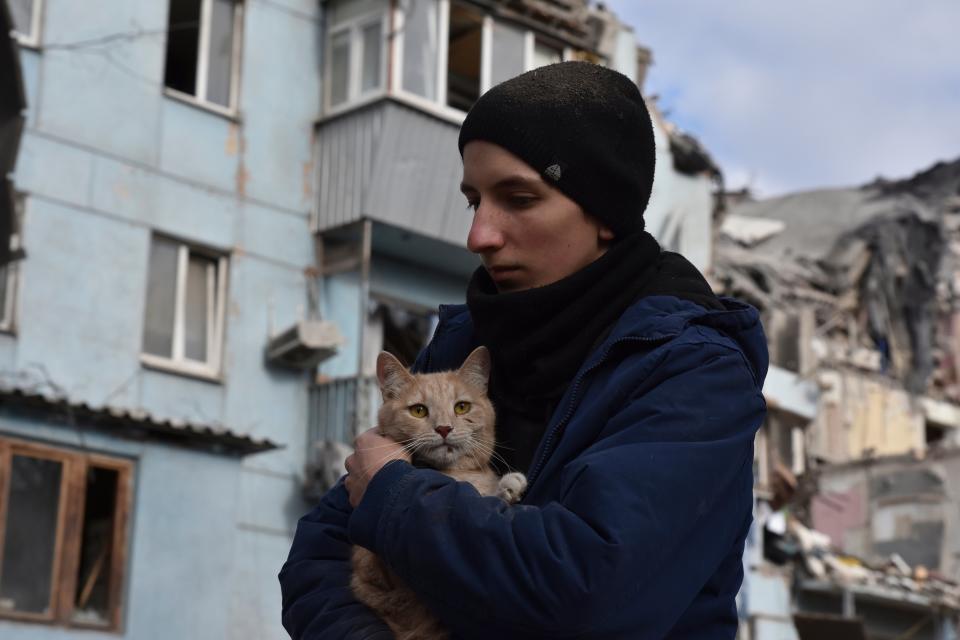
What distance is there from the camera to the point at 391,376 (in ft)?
13.8

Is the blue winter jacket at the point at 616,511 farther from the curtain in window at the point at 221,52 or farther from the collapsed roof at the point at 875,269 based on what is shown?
the collapsed roof at the point at 875,269

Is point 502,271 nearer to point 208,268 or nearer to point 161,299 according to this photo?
point 161,299

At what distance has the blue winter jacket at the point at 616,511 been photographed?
269 cm

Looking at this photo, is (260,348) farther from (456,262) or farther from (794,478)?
(794,478)

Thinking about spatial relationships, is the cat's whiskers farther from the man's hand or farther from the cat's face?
the man's hand

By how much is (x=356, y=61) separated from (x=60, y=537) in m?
8.15

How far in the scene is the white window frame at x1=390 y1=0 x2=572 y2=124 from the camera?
2097cm

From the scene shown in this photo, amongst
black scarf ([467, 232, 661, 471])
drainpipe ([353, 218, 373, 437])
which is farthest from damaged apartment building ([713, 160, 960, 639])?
black scarf ([467, 232, 661, 471])

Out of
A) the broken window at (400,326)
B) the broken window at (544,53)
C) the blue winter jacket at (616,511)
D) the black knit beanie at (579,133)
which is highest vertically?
the broken window at (544,53)

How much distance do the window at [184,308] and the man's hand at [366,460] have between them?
15955 mm

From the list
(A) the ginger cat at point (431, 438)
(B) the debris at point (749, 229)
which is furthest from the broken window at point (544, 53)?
(B) the debris at point (749, 229)

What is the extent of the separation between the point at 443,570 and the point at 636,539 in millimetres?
361

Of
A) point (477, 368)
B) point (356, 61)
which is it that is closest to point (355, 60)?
point (356, 61)

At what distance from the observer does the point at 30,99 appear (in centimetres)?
1823
